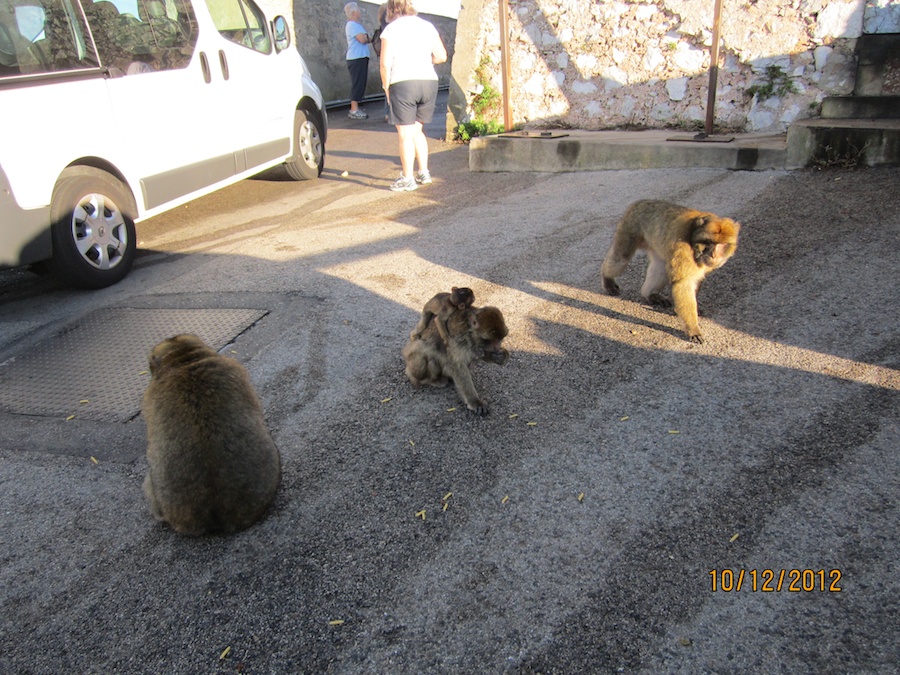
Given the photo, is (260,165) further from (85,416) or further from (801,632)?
(801,632)

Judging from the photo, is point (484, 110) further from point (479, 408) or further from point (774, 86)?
point (479, 408)

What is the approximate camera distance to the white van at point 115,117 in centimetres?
548

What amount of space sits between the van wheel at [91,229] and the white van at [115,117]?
0.01m

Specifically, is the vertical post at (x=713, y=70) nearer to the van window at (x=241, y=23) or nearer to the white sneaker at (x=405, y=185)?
the white sneaker at (x=405, y=185)

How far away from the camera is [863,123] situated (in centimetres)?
772

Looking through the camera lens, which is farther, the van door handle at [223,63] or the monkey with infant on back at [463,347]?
the van door handle at [223,63]

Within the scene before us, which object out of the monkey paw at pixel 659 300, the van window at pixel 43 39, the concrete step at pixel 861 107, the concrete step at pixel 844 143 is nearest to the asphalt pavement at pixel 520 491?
the monkey paw at pixel 659 300

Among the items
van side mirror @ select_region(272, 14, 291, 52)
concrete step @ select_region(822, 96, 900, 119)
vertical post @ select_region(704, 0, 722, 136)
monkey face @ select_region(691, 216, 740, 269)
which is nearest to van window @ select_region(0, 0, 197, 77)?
van side mirror @ select_region(272, 14, 291, 52)

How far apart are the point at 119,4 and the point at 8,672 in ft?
20.9

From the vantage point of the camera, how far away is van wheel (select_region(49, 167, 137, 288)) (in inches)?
226

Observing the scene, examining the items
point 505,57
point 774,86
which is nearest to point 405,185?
point 505,57

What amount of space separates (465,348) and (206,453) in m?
1.65
